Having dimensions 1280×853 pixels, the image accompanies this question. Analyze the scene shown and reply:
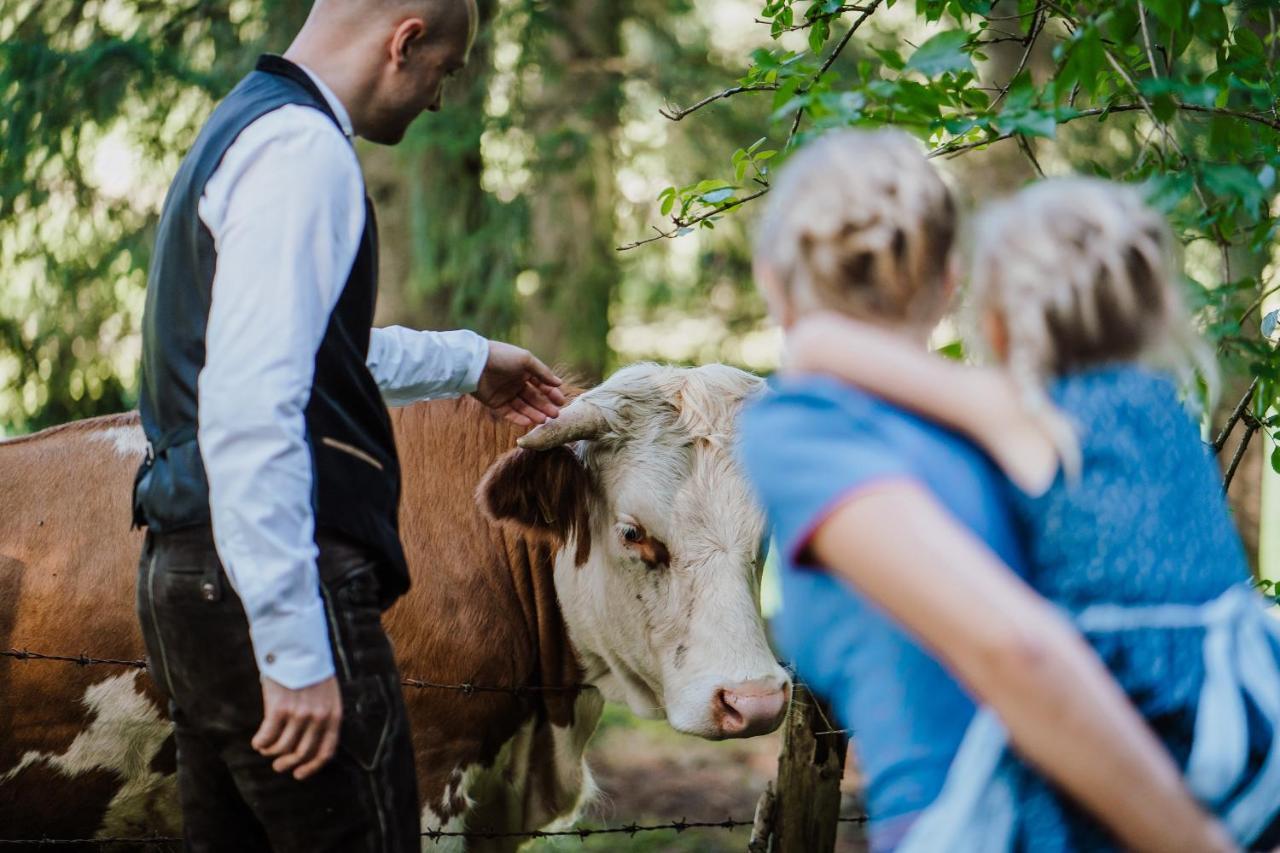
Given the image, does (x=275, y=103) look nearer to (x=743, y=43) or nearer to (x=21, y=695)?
(x=21, y=695)

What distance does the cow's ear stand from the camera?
12.1ft

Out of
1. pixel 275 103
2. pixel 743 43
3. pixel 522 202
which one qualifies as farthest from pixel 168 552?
pixel 743 43

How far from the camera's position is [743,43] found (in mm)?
11695

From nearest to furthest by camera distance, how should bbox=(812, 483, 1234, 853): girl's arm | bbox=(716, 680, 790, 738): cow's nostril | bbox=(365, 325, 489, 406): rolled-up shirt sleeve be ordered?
bbox=(812, 483, 1234, 853): girl's arm < bbox=(365, 325, 489, 406): rolled-up shirt sleeve < bbox=(716, 680, 790, 738): cow's nostril

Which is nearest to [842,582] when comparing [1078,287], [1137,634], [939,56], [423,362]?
[1137,634]

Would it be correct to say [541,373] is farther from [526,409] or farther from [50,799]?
[50,799]

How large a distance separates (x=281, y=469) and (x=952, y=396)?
1041 mm

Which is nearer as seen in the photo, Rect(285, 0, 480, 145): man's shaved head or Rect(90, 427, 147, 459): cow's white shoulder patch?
Rect(285, 0, 480, 145): man's shaved head

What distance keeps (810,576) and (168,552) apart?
119 cm

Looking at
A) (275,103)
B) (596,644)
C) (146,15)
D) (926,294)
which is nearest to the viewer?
(926,294)

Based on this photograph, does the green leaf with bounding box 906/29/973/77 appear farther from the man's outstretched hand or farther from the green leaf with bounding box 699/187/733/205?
the man's outstretched hand

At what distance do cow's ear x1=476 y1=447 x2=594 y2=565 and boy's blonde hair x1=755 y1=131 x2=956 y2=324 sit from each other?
7.04 ft

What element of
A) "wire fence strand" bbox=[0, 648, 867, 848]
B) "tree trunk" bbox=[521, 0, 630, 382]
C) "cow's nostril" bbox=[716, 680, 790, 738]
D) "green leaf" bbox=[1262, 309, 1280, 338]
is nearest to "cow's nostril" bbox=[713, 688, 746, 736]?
"cow's nostril" bbox=[716, 680, 790, 738]

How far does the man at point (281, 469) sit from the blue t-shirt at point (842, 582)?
2.64 ft
